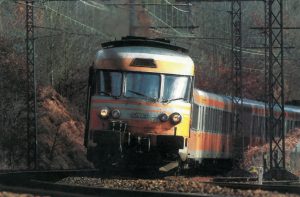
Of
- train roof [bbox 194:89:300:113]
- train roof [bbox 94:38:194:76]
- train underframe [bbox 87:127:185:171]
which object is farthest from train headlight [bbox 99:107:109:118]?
train roof [bbox 194:89:300:113]

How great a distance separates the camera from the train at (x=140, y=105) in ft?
54.9

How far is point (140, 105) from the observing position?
1672 centimetres

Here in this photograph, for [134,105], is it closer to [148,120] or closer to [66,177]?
[148,120]

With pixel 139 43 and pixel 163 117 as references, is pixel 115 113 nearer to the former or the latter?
pixel 163 117

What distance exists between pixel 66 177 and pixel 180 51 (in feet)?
15.4

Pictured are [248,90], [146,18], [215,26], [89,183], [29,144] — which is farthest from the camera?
[248,90]

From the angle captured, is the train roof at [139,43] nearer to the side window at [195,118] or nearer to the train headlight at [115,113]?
the train headlight at [115,113]

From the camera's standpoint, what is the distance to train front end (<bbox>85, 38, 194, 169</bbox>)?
658 inches

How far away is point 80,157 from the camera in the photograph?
35875 millimetres

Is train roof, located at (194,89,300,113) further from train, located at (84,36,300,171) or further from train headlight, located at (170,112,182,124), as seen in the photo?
train headlight, located at (170,112,182,124)

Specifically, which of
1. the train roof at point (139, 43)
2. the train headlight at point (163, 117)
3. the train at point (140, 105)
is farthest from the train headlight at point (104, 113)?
the train roof at point (139, 43)

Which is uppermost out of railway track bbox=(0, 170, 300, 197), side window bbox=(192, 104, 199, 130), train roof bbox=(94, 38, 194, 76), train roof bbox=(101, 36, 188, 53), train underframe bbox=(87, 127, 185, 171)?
train roof bbox=(101, 36, 188, 53)

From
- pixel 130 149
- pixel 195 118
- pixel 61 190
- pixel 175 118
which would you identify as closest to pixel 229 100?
pixel 195 118

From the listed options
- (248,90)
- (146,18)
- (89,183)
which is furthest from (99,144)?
(248,90)
